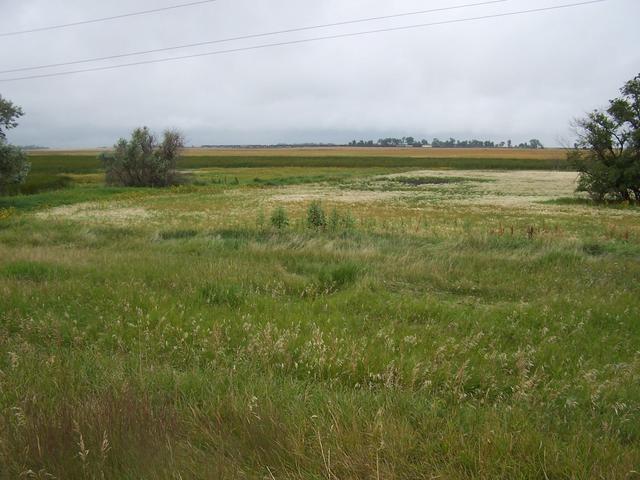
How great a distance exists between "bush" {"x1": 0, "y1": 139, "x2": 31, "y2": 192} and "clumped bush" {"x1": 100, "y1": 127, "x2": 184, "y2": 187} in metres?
A: 22.7

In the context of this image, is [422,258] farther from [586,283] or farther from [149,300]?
[149,300]

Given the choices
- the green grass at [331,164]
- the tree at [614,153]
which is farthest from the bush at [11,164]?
the green grass at [331,164]

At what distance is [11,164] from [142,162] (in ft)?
79.7

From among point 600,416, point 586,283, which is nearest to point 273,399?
point 600,416

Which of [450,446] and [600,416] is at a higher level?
[450,446]

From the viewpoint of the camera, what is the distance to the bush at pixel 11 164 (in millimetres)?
32531

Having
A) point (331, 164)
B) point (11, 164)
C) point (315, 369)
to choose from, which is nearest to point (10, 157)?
point (11, 164)

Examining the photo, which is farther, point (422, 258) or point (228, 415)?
point (422, 258)

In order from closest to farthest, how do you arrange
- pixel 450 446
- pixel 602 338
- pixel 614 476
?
1. pixel 614 476
2. pixel 450 446
3. pixel 602 338

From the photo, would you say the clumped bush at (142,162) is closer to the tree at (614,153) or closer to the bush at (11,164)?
the bush at (11,164)

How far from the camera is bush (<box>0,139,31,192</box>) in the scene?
32.5 metres

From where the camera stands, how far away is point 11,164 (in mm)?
32906

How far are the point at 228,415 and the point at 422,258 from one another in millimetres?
8653

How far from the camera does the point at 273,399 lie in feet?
11.3
